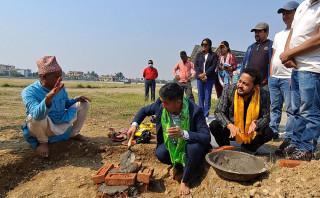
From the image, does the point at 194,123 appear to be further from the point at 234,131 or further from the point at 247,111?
the point at 247,111

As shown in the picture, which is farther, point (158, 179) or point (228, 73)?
point (228, 73)

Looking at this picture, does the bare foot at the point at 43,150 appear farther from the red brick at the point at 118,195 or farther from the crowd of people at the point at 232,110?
the red brick at the point at 118,195

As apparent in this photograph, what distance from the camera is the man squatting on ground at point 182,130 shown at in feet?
7.53

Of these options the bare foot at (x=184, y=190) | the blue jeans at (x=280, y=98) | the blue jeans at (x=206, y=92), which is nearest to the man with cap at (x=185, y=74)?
the blue jeans at (x=206, y=92)

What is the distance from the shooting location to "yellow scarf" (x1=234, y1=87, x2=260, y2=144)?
2.78m

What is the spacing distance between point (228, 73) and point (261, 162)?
3.36m

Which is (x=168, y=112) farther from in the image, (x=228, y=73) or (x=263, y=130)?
(x=228, y=73)

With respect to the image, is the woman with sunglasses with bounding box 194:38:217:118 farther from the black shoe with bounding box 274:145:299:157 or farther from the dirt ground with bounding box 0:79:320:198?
the black shoe with bounding box 274:145:299:157

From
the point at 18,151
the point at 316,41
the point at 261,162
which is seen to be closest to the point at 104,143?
the point at 18,151

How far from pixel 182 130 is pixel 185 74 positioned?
5.03 m

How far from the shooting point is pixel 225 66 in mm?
5340

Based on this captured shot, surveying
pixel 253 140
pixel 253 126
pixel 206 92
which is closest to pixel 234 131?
pixel 253 126

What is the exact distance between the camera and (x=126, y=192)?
2.38 m

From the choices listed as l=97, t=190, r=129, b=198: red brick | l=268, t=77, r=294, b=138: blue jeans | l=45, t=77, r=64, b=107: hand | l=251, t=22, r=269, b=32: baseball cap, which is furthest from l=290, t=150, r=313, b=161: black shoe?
l=45, t=77, r=64, b=107: hand
